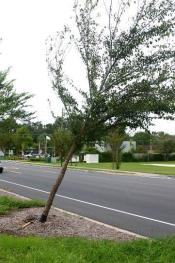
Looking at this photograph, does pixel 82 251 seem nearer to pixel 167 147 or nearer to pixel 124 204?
pixel 124 204

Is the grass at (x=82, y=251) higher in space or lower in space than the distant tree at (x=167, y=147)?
lower

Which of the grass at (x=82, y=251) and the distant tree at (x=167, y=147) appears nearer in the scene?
the grass at (x=82, y=251)

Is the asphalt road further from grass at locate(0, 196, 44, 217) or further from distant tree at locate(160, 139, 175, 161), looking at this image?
distant tree at locate(160, 139, 175, 161)

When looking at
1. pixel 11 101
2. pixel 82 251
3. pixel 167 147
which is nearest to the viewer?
pixel 82 251

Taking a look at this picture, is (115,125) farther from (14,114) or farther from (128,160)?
(128,160)

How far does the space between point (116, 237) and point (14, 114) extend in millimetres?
4964

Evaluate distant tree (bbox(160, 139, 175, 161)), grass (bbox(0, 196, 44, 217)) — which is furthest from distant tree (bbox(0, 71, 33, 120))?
distant tree (bbox(160, 139, 175, 161))

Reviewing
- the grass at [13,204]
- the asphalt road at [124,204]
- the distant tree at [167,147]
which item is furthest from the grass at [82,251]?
the distant tree at [167,147]

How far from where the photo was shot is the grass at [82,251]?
7.45 metres

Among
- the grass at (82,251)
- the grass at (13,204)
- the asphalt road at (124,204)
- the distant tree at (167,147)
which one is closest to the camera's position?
the grass at (82,251)

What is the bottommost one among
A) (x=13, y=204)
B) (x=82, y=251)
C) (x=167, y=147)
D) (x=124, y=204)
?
(x=82, y=251)

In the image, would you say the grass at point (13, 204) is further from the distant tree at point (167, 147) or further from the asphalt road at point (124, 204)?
the distant tree at point (167, 147)

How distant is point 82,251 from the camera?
804 centimetres

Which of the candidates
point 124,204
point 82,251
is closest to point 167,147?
point 124,204
